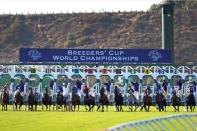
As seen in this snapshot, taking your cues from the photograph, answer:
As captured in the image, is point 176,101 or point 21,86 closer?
point 176,101

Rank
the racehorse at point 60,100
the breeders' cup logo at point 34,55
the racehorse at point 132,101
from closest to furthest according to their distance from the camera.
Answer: the racehorse at point 60,100 < the racehorse at point 132,101 < the breeders' cup logo at point 34,55

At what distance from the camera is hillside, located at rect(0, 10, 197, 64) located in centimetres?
9794

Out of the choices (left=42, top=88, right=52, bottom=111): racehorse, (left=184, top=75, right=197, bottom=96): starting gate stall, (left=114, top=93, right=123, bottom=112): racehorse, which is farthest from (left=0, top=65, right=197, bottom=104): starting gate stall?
(left=114, top=93, right=123, bottom=112): racehorse

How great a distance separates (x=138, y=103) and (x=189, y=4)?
303ft

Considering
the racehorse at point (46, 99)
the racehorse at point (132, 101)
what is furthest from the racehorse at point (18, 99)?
the racehorse at point (132, 101)

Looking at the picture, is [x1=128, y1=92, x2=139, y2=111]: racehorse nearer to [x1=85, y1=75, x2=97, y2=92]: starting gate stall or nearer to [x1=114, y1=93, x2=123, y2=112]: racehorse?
[x1=114, y1=93, x2=123, y2=112]: racehorse

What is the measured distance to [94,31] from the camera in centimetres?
10456

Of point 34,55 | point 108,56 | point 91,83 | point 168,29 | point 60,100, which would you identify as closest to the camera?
point 60,100

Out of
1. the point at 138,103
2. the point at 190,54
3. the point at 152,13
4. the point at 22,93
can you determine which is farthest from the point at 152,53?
the point at 152,13

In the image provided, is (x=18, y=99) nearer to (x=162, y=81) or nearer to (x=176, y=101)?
(x=176, y=101)

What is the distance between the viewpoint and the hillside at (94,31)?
321ft

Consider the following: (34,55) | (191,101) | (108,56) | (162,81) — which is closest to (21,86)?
(34,55)

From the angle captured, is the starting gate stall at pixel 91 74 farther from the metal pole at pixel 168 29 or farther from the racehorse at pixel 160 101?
the metal pole at pixel 168 29

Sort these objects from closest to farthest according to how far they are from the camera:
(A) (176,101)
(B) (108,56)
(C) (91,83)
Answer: (A) (176,101), (B) (108,56), (C) (91,83)
